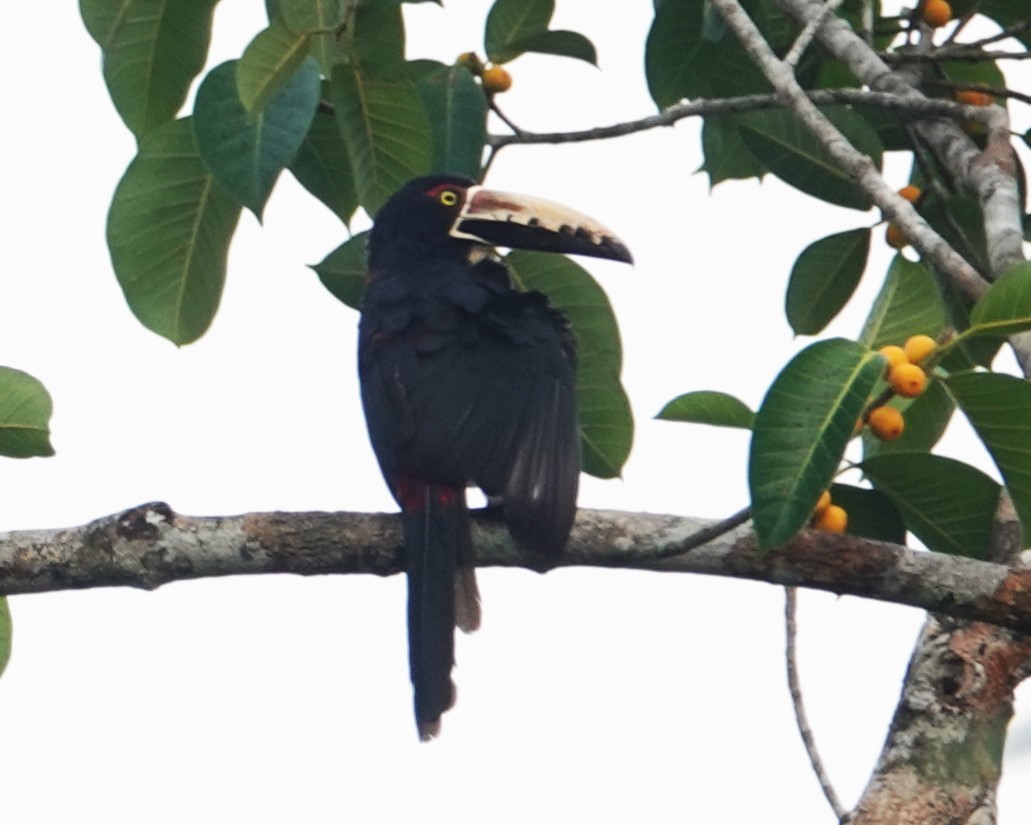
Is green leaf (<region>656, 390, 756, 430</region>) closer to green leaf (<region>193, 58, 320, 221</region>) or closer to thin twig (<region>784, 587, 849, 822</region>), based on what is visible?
thin twig (<region>784, 587, 849, 822</region>)

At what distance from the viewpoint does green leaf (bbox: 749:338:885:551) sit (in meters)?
2.83

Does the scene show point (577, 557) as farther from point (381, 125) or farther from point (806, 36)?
point (806, 36)

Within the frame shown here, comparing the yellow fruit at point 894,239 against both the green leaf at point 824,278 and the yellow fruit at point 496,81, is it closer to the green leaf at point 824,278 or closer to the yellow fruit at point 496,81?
the green leaf at point 824,278

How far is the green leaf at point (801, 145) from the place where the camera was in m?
4.12

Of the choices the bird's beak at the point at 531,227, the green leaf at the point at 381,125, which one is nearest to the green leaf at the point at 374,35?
the green leaf at the point at 381,125

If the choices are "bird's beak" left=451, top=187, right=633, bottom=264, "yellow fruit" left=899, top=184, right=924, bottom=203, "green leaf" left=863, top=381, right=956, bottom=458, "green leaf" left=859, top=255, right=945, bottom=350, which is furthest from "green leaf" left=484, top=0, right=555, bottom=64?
"green leaf" left=859, top=255, right=945, bottom=350

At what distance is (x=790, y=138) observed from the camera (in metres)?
4.15

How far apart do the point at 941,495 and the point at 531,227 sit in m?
1.60

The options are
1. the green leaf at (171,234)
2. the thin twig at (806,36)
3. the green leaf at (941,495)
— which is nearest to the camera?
the green leaf at (941,495)

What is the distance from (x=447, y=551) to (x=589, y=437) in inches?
20.8

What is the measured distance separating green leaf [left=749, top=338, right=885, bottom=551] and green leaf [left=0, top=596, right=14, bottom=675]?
68.6 inches

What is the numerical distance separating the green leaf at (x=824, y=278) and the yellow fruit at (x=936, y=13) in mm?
532

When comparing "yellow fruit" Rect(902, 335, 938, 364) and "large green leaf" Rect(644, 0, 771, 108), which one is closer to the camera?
"yellow fruit" Rect(902, 335, 938, 364)

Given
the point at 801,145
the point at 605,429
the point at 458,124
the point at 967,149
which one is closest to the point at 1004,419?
the point at 967,149
